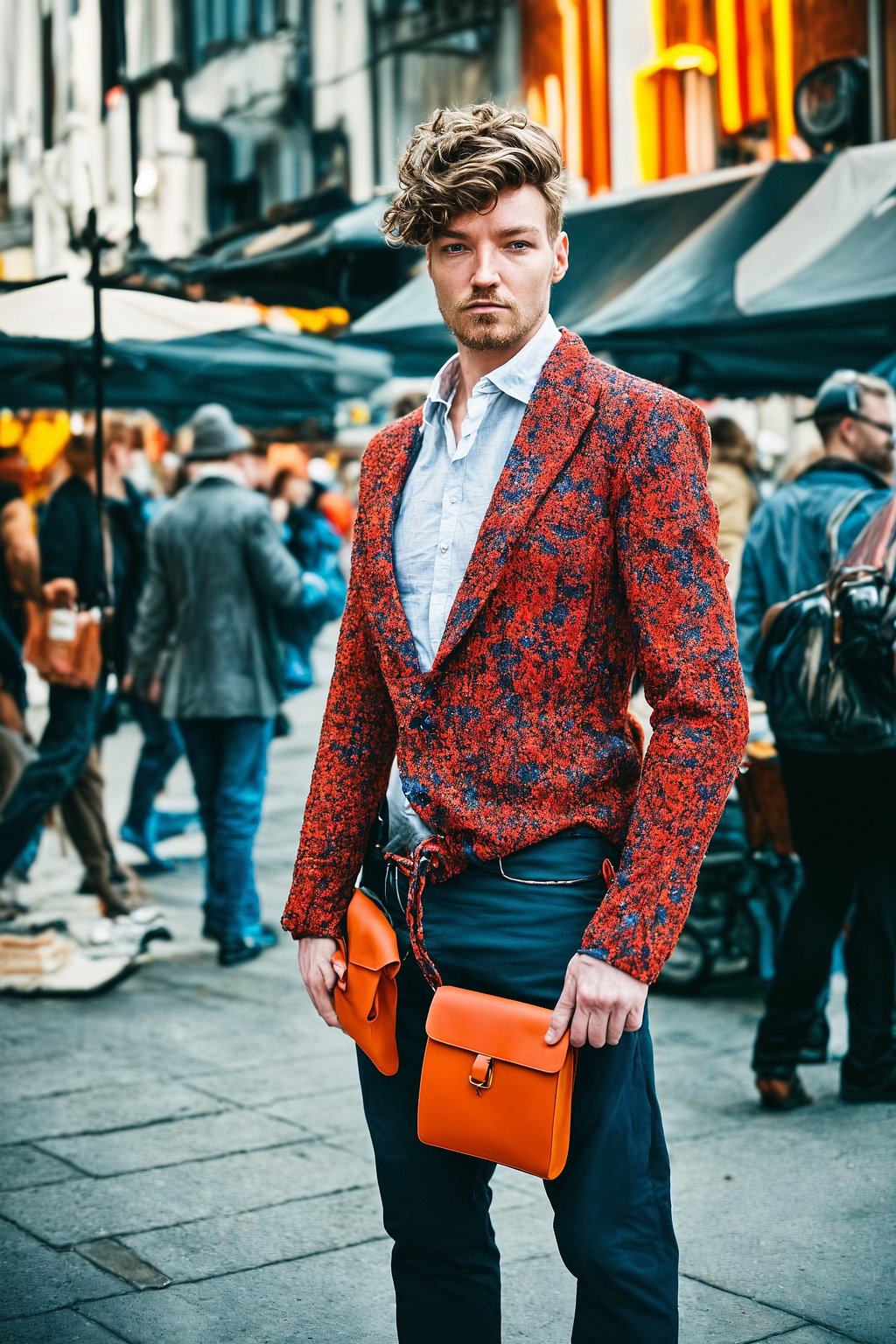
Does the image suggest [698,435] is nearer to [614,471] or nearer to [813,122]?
[614,471]

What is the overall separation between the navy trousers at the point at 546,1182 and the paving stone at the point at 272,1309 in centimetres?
88

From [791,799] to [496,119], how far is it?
9.02 ft

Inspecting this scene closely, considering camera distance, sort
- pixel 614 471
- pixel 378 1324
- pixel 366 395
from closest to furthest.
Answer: pixel 614 471 < pixel 378 1324 < pixel 366 395

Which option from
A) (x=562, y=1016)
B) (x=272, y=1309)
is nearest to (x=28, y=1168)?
(x=272, y=1309)

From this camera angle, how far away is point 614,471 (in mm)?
2037

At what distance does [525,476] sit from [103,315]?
16.1 feet

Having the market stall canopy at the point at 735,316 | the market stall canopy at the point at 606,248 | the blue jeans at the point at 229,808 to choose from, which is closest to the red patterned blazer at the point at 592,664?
the market stall canopy at the point at 735,316

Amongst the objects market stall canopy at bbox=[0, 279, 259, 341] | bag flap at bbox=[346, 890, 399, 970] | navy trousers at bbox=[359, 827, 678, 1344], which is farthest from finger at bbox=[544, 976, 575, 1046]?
market stall canopy at bbox=[0, 279, 259, 341]

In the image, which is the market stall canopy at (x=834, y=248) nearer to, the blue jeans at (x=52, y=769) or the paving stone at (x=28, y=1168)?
the blue jeans at (x=52, y=769)

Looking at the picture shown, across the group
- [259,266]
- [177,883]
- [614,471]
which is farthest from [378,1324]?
[259,266]

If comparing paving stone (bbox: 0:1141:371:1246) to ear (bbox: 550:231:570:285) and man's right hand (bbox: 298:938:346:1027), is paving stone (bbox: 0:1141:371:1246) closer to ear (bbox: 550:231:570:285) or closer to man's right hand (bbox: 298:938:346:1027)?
man's right hand (bbox: 298:938:346:1027)

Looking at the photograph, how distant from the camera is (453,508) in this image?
7.15ft

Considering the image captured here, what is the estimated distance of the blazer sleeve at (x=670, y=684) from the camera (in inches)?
75.6

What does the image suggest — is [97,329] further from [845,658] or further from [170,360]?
[845,658]
